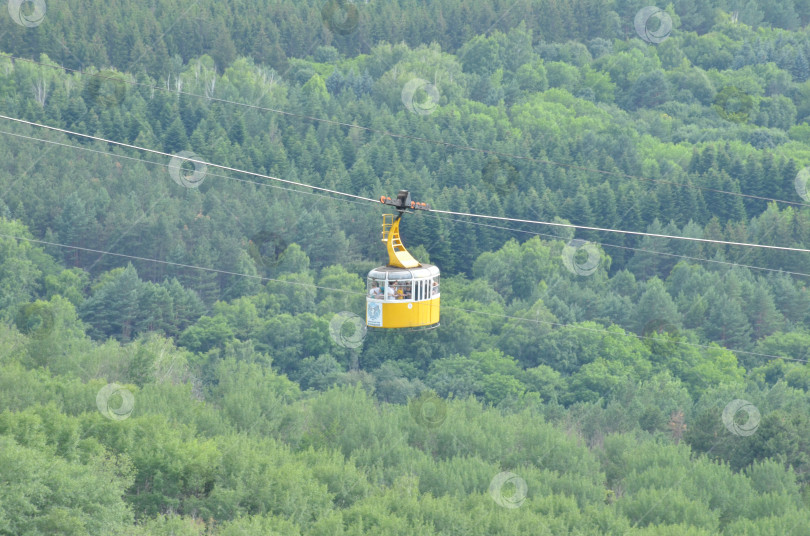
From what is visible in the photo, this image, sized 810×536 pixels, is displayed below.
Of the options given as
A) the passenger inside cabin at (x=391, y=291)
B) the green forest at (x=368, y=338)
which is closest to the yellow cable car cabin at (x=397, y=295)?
the passenger inside cabin at (x=391, y=291)

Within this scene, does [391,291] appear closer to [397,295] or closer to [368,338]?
[397,295]

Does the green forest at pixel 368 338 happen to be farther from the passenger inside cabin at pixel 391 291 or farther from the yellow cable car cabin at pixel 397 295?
the passenger inside cabin at pixel 391 291

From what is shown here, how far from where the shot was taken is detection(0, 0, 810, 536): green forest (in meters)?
72.2

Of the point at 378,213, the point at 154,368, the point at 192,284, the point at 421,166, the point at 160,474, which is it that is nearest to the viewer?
the point at 160,474

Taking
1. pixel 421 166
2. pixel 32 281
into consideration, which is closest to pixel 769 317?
pixel 421 166

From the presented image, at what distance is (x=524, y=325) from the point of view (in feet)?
483

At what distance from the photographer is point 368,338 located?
483 ft

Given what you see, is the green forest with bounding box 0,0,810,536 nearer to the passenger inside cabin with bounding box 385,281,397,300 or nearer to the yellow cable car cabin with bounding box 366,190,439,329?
the yellow cable car cabin with bounding box 366,190,439,329

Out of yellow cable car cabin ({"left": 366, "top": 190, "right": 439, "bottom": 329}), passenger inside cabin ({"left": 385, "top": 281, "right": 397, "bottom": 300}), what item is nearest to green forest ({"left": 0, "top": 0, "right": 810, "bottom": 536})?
yellow cable car cabin ({"left": 366, "top": 190, "right": 439, "bottom": 329})

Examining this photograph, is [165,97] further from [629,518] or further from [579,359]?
[629,518]

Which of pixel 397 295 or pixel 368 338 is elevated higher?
pixel 368 338

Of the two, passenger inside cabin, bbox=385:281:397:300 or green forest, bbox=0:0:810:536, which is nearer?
passenger inside cabin, bbox=385:281:397:300

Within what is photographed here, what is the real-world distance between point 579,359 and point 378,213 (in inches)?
1428

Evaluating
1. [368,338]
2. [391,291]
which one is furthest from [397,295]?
[368,338]
